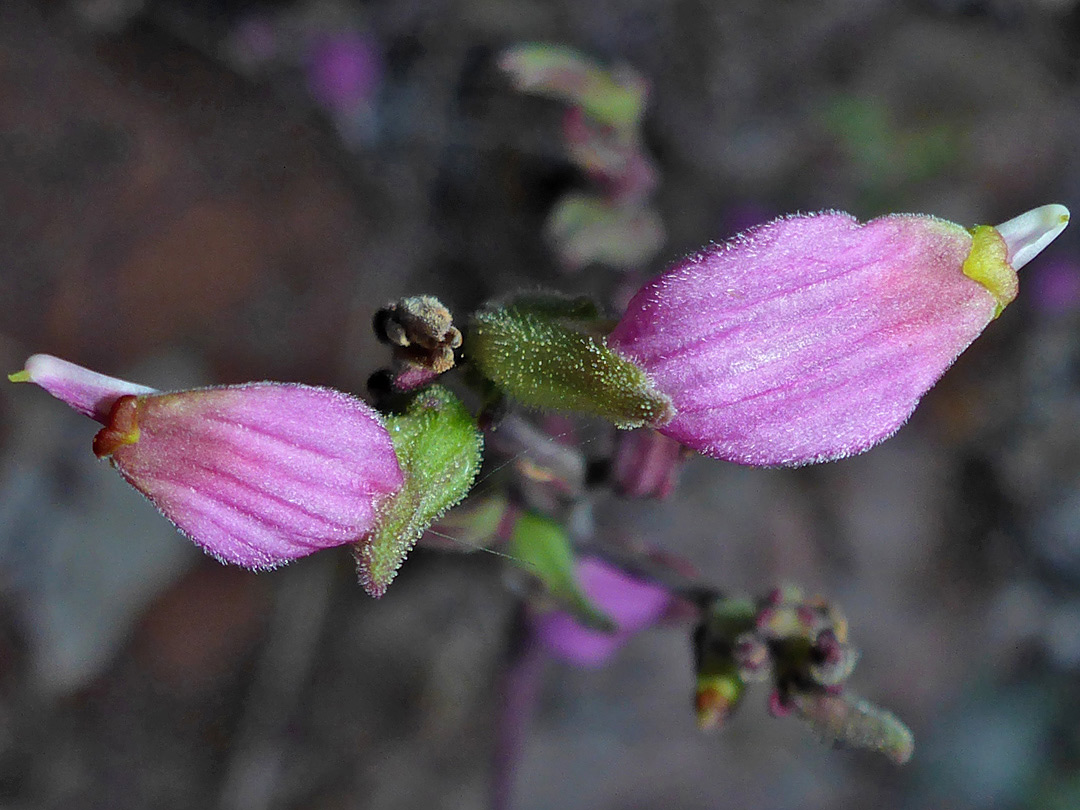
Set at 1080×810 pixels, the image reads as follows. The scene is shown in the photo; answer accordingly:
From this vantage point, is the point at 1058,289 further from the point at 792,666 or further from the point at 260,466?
the point at 260,466

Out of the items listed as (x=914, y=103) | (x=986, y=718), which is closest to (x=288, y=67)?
(x=914, y=103)

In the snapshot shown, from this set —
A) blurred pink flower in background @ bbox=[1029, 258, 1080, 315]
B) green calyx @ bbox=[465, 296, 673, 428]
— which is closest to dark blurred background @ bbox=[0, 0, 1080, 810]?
blurred pink flower in background @ bbox=[1029, 258, 1080, 315]

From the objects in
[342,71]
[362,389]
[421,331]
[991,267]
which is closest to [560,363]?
[421,331]

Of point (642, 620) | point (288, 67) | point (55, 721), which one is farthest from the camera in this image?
point (288, 67)

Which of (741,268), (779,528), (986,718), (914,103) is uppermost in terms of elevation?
(741,268)

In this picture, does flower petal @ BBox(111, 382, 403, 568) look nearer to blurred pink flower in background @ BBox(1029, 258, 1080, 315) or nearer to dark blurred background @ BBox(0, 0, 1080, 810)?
dark blurred background @ BBox(0, 0, 1080, 810)

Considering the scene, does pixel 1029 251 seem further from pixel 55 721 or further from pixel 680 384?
pixel 55 721

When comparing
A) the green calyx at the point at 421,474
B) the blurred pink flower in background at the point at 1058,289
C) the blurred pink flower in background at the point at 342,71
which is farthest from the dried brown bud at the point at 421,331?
the blurred pink flower in background at the point at 1058,289
